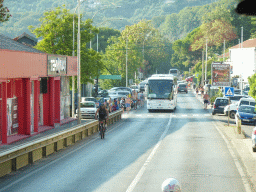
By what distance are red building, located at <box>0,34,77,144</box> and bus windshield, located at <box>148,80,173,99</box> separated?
12.7 metres

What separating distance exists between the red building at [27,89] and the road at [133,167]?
3.84 metres

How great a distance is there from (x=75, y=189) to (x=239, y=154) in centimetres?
937

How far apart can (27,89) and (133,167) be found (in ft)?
39.5

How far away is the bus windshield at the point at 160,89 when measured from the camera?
4703 centimetres

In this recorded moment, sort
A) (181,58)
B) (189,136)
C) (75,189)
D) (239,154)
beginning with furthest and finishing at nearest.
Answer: (181,58), (189,136), (239,154), (75,189)

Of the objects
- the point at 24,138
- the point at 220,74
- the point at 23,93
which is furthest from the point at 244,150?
the point at 220,74

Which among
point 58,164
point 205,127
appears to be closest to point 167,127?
point 205,127

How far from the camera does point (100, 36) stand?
462ft

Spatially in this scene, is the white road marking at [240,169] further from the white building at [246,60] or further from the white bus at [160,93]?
the white building at [246,60]

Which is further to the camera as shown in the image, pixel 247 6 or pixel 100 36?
pixel 100 36

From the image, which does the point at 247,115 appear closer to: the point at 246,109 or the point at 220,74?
the point at 246,109

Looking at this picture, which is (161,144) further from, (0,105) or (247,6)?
(247,6)

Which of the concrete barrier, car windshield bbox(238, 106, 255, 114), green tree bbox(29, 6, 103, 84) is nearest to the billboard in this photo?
green tree bbox(29, 6, 103, 84)

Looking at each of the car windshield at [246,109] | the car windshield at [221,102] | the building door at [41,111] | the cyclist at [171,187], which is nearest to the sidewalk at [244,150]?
the car windshield at [246,109]
